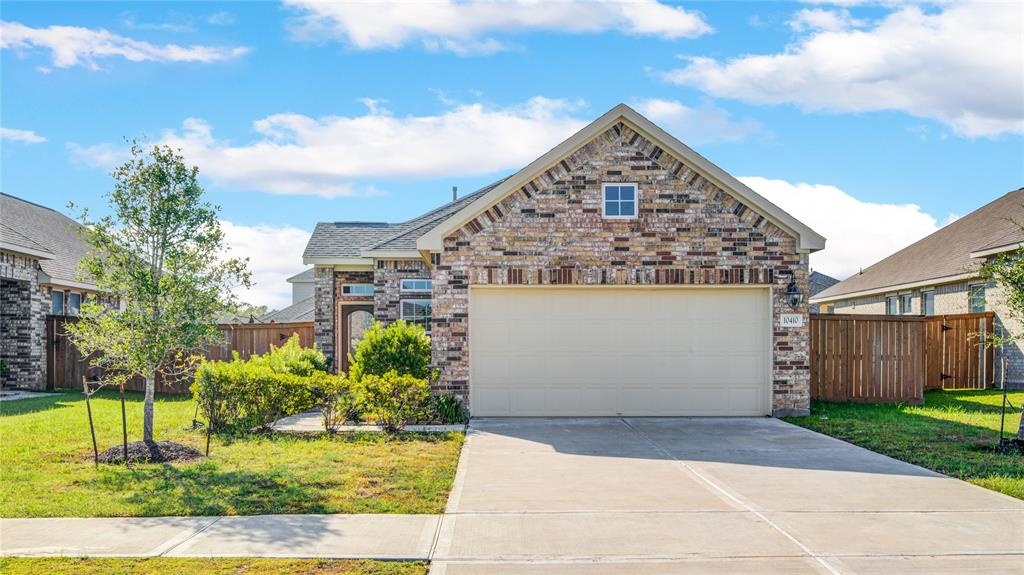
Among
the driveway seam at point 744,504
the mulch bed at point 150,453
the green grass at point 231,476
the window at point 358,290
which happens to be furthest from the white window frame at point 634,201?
the window at point 358,290

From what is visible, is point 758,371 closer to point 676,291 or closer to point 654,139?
point 676,291

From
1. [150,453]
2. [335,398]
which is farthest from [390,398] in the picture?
[150,453]

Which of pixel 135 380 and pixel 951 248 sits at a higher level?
pixel 951 248

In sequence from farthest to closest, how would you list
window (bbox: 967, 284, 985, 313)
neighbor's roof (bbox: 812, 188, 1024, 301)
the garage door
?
neighbor's roof (bbox: 812, 188, 1024, 301)
window (bbox: 967, 284, 985, 313)
the garage door

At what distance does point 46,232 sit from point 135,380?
7.88 meters

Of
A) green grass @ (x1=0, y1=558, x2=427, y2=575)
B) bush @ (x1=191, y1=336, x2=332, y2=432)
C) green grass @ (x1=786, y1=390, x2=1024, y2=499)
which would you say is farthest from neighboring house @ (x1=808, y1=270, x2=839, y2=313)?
green grass @ (x1=0, y1=558, x2=427, y2=575)

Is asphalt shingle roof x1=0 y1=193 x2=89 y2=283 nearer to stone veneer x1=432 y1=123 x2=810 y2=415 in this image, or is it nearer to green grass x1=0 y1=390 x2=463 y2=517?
green grass x1=0 y1=390 x2=463 y2=517

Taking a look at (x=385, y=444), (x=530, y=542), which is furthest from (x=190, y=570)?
(x=385, y=444)

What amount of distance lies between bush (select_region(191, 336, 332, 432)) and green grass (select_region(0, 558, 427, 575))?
5925mm

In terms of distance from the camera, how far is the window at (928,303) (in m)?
24.3

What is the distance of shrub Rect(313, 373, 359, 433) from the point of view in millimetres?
11961

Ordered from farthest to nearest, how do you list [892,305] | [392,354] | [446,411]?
[892,305] → [392,354] → [446,411]

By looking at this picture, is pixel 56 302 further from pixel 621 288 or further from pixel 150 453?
pixel 621 288

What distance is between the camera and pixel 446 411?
1333 centimetres
